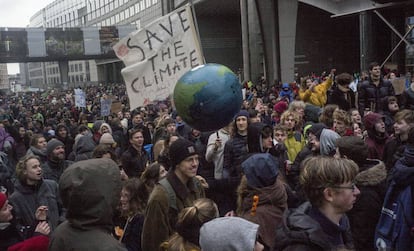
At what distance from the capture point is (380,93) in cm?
796

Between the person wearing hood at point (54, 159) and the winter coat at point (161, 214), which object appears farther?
the person wearing hood at point (54, 159)

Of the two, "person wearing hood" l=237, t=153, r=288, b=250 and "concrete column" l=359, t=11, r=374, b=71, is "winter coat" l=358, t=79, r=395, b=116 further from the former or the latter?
"concrete column" l=359, t=11, r=374, b=71

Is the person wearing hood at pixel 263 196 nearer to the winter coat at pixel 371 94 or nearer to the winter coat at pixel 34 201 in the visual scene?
the winter coat at pixel 34 201

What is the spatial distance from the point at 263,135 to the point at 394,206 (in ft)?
5.54

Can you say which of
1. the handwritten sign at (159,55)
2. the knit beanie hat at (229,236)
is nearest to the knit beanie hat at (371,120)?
the handwritten sign at (159,55)

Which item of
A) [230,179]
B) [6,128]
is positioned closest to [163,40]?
[230,179]

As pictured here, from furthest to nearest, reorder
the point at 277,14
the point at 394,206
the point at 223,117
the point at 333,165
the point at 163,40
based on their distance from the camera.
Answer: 1. the point at 277,14
2. the point at 163,40
3. the point at 223,117
4. the point at 394,206
5. the point at 333,165

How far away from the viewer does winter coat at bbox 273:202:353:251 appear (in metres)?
2.41

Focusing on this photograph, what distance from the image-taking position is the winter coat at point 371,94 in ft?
26.1

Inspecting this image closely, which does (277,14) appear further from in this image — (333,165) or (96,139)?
(333,165)

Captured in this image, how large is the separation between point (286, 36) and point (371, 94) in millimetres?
17726

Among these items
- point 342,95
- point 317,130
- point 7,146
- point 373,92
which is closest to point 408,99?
point 373,92

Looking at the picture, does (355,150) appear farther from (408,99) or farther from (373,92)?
(408,99)

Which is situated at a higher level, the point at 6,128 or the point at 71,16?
the point at 71,16
